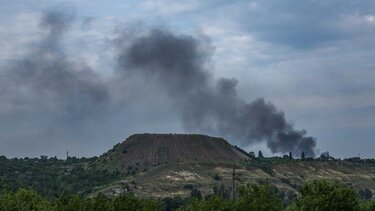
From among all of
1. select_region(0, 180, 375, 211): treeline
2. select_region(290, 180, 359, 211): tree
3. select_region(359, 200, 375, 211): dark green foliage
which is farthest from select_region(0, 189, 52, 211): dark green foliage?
select_region(359, 200, 375, 211): dark green foliage

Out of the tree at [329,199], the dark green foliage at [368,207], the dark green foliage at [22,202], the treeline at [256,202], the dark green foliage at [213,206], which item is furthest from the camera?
the dark green foliage at [22,202]

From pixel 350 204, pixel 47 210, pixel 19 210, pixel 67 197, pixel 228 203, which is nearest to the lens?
pixel 350 204

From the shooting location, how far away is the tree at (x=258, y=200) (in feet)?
254

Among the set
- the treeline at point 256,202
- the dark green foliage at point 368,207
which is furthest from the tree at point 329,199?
the dark green foliage at point 368,207

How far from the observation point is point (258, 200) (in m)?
77.8

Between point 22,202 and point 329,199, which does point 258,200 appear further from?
point 22,202

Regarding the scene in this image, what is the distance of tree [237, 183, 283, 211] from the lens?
7734cm

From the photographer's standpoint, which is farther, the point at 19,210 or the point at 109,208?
the point at 19,210

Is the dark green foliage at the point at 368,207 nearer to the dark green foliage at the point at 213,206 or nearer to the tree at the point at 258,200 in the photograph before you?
the tree at the point at 258,200

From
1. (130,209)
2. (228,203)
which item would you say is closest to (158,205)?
(130,209)

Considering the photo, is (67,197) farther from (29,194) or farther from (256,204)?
(256,204)

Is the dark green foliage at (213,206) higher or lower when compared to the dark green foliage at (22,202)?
lower

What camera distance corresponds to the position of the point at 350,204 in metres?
66.5

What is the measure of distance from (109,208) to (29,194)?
1206 inches
